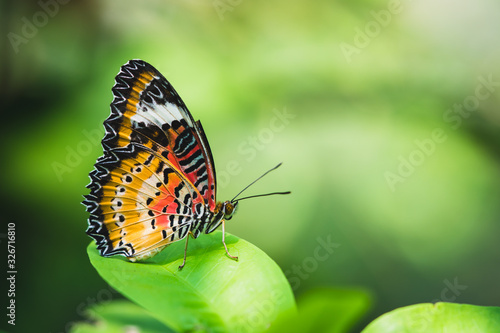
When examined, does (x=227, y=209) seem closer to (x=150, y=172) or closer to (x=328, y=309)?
(x=150, y=172)

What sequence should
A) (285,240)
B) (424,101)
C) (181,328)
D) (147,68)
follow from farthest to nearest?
(424,101), (285,240), (147,68), (181,328)

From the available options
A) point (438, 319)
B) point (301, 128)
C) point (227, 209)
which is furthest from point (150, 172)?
point (301, 128)

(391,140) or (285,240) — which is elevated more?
(391,140)

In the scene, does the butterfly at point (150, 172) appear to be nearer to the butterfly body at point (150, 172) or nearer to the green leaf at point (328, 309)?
the butterfly body at point (150, 172)

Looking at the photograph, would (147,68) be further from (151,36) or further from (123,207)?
(151,36)

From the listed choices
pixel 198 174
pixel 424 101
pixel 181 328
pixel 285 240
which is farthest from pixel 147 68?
pixel 424 101

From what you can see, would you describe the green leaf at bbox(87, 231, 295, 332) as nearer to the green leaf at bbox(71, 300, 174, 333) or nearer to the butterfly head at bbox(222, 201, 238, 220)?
the green leaf at bbox(71, 300, 174, 333)

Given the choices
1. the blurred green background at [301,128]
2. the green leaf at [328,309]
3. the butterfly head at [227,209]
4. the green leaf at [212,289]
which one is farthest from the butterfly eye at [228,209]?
the green leaf at [328,309]

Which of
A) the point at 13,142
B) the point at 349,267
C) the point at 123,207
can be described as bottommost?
the point at 349,267
